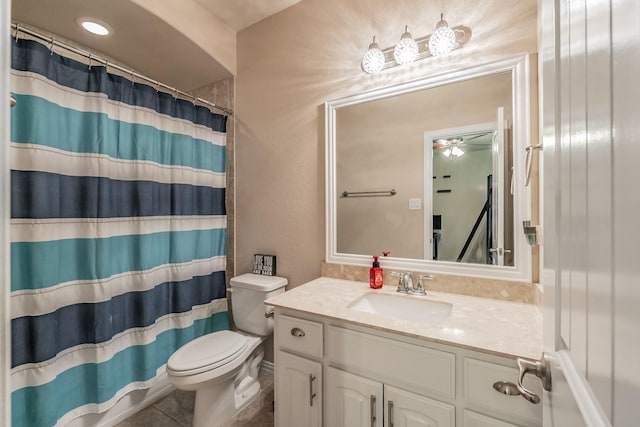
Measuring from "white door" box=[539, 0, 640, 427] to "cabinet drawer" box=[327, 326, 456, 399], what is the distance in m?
0.44

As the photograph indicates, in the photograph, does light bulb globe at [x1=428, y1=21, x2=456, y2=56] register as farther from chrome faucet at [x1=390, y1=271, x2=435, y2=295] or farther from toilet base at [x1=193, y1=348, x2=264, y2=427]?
toilet base at [x1=193, y1=348, x2=264, y2=427]

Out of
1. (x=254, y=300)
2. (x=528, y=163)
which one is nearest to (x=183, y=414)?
(x=254, y=300)

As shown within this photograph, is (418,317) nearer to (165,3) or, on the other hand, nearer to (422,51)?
(422,51)

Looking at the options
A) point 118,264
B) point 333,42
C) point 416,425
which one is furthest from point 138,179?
point 416,425

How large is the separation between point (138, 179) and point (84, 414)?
1273 millimetres

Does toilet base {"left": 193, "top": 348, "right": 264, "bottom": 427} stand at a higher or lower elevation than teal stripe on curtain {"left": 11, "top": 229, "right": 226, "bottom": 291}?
lower

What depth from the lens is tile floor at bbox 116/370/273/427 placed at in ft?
5.20

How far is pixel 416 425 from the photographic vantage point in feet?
3.19

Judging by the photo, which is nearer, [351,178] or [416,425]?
[416,425]

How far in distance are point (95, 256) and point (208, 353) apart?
797 mm

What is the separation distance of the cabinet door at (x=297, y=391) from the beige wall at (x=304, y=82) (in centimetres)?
66

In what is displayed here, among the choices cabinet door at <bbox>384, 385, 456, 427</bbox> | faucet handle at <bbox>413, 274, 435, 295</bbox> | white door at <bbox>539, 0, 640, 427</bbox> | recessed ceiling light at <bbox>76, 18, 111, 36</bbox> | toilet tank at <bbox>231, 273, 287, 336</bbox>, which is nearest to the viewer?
white door at <bbox>539, 0, 640, 427</bbox>

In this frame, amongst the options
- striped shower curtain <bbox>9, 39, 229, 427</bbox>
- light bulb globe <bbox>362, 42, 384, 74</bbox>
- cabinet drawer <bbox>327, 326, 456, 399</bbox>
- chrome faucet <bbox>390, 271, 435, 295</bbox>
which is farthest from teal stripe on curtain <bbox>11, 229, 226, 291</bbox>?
light bulb globe <bbox>362, 42, 384, 74</bbox>

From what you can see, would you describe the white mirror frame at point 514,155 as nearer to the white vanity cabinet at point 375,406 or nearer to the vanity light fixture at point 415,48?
the vanity light fixture at point 415,48
